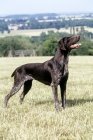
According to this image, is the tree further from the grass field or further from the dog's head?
the dog's head

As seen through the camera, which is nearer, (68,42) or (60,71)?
(68,42)

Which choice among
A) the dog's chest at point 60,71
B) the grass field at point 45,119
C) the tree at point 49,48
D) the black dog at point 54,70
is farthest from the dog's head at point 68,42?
the tree at point 49,48

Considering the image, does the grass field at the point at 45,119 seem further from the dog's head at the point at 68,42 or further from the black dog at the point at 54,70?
the dog's head at the point at 68,42

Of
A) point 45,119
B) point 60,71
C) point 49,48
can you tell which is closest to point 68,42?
point 60,71

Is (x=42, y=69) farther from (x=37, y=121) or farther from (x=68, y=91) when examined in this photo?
(x=68, y=91)

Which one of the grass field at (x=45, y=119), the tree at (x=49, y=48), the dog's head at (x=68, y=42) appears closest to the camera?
the grass field at (x=45, y=119)

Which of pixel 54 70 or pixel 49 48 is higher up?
pixel 54 70

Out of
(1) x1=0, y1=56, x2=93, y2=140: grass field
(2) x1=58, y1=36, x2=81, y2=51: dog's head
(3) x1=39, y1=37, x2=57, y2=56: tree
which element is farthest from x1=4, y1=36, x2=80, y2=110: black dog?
(3) x1=39, y1=37, x2=57, y2=56: tree

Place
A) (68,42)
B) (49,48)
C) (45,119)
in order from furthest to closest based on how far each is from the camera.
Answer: (49,48) → (68,42) → (45,119)

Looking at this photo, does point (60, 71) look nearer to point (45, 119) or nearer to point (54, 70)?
point (54, 70)

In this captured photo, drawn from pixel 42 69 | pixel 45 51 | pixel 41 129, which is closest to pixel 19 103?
pixel 42 69

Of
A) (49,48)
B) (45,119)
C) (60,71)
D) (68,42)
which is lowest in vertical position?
(49,48)

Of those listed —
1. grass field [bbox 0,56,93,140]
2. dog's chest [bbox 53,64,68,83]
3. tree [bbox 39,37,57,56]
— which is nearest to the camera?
grass field [bbox 0,56,93,140]

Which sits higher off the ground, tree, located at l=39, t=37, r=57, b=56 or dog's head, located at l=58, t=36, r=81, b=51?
dog's head, located at l=58, t=36, r=81, b=51
